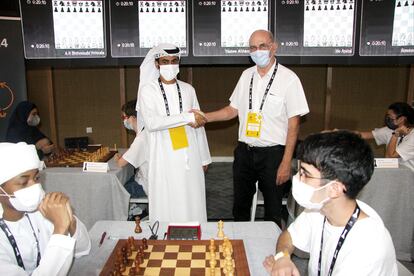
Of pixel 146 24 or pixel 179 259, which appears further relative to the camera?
pixel 146 24

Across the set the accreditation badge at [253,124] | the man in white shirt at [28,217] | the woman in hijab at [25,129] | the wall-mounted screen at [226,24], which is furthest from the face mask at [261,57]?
the woman in hijab at [25,129]

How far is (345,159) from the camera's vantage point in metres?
1.40

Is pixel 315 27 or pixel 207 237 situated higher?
pixel 315 27

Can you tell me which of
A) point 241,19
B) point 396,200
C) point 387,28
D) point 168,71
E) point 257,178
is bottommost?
Result: point 396,200

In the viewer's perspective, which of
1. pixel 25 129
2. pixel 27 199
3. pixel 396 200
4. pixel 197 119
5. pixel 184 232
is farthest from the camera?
pixel 25 129

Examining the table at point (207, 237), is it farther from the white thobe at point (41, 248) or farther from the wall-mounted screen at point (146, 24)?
the wall-mounted screen at point (146, 24)

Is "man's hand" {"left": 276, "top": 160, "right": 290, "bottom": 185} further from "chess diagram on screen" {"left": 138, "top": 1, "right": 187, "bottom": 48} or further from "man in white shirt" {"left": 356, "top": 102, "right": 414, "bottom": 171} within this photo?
"chess diagram on screen" {"left": 138, "top": 1, "right": 187, "bottom": 48}

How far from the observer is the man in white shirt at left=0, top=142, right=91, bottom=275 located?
1392 mm

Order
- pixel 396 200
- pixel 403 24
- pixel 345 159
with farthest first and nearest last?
pixel 403 24, pixel 396 200, pixel 345 159

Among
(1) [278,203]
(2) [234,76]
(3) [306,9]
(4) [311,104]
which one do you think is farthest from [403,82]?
(1) [278,203]

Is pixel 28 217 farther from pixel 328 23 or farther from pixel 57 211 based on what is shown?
pixel 328 23

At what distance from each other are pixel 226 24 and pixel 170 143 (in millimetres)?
1588

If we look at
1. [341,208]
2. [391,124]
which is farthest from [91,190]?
[391,124]

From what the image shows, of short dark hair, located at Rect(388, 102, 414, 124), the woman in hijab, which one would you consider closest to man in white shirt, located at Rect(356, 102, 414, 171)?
short dark hair, located at Rect(388, 102, 414, 124)
